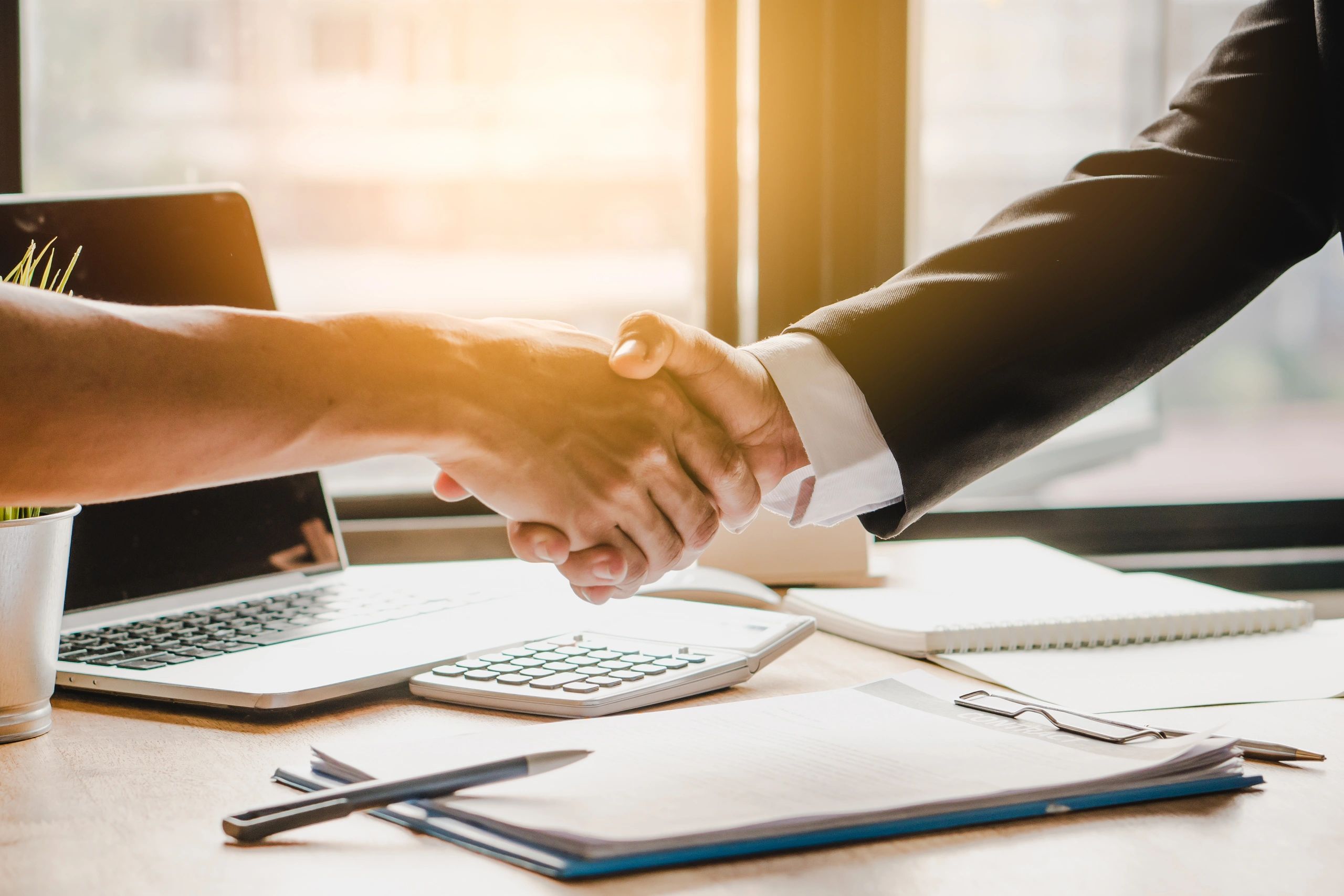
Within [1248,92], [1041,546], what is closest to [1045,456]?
[1041,546]

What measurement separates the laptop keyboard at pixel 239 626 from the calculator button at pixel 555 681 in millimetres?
229

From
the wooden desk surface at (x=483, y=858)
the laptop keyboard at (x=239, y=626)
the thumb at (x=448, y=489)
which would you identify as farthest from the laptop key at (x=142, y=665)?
the thumb at (x=448, y=489)

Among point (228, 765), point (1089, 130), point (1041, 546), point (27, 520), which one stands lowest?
point (1041, 546)

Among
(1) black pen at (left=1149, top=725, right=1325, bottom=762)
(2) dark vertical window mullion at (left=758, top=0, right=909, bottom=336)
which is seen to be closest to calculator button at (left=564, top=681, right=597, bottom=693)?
(1) black pen at (left=1149, top=725, right=1325, bottom=762)

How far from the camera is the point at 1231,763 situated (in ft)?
1.95

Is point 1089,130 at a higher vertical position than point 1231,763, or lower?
higher

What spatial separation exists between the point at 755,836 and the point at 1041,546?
0.94 metres

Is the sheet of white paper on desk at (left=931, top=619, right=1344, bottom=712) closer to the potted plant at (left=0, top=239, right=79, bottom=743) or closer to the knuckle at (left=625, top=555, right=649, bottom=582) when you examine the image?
the knuckle at (left=625, top=555, right=649, bottom=582)

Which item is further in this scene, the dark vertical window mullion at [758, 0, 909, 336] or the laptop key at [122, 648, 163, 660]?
the dark vertical window mullion at [758, 0, 909, 336]

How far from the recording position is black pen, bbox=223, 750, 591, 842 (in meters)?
0.52

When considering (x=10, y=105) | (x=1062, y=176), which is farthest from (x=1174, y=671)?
(x=10, y=105)

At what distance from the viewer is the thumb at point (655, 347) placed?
93 centimetres

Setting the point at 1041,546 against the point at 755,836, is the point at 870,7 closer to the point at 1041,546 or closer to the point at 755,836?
the point at 1041,546

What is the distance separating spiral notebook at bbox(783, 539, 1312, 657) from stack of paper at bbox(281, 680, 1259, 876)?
0.80 feet
